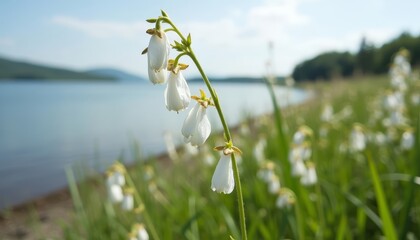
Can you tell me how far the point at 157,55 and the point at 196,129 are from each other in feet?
0.76

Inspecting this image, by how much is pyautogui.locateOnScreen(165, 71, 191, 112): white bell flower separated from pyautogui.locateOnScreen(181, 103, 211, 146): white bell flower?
4cm

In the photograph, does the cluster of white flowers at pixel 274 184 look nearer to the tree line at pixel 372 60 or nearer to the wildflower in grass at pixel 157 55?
the wildflower in grass at pixel 157 55

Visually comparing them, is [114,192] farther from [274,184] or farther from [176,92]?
[176,92]

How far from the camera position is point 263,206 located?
147 inches

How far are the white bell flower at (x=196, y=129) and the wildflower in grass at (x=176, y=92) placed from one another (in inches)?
1.7

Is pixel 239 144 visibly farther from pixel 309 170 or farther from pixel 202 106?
pixel 202 106

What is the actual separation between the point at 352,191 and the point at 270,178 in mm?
1147

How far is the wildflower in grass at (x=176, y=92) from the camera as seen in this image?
1047 mm

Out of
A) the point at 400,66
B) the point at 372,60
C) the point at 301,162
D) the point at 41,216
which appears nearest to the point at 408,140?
the point at 301,162

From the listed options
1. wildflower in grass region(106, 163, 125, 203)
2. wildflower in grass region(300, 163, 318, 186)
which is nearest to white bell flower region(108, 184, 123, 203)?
wildflower in grass region(106, 163, 125, 203)

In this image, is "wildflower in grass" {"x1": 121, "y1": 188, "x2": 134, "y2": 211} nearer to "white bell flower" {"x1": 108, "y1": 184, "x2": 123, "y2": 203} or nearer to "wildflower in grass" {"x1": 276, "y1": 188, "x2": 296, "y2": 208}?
"white bell flower" {"x1": 108, "y1": 184, "x2": 123, "y2": 203}

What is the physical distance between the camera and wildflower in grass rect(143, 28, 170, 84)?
0.98 metres

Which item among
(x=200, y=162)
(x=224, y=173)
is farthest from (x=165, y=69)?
(x=200, y=162)

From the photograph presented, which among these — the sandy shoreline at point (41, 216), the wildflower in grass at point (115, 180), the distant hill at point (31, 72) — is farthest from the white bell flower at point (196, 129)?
the distant hill at point (31, 72)
